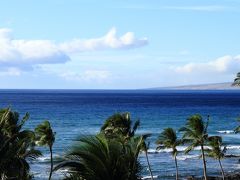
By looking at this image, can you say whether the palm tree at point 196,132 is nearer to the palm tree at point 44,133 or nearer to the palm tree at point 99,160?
the palm tree at point 44,133

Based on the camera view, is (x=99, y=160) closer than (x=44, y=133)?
Yes

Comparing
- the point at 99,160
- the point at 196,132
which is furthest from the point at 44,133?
the point at 99,160

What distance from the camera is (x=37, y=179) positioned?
193 feet

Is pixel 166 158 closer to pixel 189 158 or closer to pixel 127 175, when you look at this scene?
pixel 189 158

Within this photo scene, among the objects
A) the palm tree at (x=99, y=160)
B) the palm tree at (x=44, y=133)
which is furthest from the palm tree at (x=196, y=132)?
the palm tree at (x=99, y=160)

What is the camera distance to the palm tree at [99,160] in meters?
9.74

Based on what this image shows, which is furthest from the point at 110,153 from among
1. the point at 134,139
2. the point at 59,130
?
the point at 59,130

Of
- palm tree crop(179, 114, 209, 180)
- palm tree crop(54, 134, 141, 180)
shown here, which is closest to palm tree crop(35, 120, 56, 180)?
palm tree crop(179, 114, 209, 180)

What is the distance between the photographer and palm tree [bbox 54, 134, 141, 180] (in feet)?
32.0

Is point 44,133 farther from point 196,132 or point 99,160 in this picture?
point 99,160

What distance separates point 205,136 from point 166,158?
32114 mm

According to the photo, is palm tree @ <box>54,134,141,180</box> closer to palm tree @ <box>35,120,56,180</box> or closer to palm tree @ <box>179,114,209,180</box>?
palm tree @ <box>35,120,56,180</box>

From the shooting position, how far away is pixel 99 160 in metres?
9.91

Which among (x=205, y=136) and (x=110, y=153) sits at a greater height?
(x=110, y=153)
